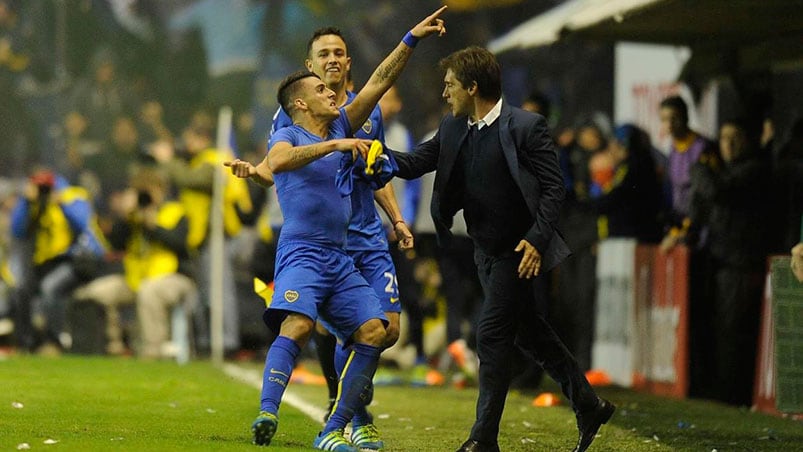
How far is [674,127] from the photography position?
1454 cm

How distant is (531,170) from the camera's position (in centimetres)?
903

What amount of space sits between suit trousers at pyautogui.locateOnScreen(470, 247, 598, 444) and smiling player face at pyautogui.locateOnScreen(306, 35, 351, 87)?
1339 mm

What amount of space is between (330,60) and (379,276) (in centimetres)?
123

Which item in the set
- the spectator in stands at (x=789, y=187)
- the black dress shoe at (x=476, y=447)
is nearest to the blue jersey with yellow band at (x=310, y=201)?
the black dress shoe at (x=476, y=447)

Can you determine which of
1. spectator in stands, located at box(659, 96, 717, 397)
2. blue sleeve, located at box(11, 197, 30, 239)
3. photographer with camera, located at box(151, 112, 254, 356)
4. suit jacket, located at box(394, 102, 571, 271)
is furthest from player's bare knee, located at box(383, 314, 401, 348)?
blue sleeve, located at box(11, 197, 30, 239)

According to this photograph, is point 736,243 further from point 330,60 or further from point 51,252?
point 51,252

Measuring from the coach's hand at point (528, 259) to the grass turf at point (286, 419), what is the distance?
51.0 inches

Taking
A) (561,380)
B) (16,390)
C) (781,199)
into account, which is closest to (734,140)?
(781,199)

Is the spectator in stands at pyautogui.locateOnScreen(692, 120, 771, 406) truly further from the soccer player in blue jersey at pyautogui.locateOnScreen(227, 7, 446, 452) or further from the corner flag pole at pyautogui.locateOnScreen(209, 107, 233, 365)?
the corner flag pole at pyautogui.locateOnScreen(209, 107, 233, 365)

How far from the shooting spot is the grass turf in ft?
31.4

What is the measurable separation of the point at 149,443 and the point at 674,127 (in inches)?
268

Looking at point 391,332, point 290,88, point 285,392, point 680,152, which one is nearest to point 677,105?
point 680,152

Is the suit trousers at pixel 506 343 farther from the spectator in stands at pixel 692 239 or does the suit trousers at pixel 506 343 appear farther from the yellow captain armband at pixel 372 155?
the spectator in stands at pixel 692 239

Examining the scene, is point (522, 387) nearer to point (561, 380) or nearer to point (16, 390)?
point (16, 390)
